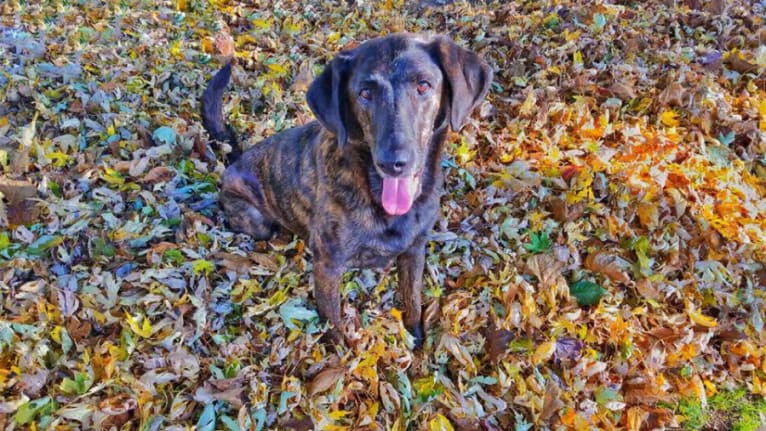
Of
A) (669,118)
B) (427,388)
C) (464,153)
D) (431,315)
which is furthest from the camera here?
(669,118)

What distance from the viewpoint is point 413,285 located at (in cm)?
349

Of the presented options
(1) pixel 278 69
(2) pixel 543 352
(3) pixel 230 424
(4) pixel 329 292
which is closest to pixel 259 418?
(3) pixel 230 424

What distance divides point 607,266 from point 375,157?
2.06 meters

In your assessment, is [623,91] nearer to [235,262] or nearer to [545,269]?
[545,269]

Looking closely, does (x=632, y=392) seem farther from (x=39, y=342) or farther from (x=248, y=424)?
(x=39, y=342)

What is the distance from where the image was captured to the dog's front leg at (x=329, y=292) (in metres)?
3.17

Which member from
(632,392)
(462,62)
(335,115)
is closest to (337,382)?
(335,115)

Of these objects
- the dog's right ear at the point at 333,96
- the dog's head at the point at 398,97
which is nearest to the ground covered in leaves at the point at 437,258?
the dog's head at the point at 398,97

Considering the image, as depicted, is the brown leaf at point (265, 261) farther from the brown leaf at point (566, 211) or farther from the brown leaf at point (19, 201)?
the brown leaf at point (566, 211)

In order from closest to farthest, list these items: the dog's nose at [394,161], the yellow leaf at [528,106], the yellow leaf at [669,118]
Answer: the dog's nose at [394,161], the yellow leaf at [669,118], the yellow leaf at [528,106]

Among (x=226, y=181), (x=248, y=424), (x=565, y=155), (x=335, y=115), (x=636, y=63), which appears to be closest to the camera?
(x=335, y=115)

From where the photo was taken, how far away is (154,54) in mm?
5355

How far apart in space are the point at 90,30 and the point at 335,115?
4142mm

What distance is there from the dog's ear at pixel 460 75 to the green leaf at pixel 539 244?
1445 mm
